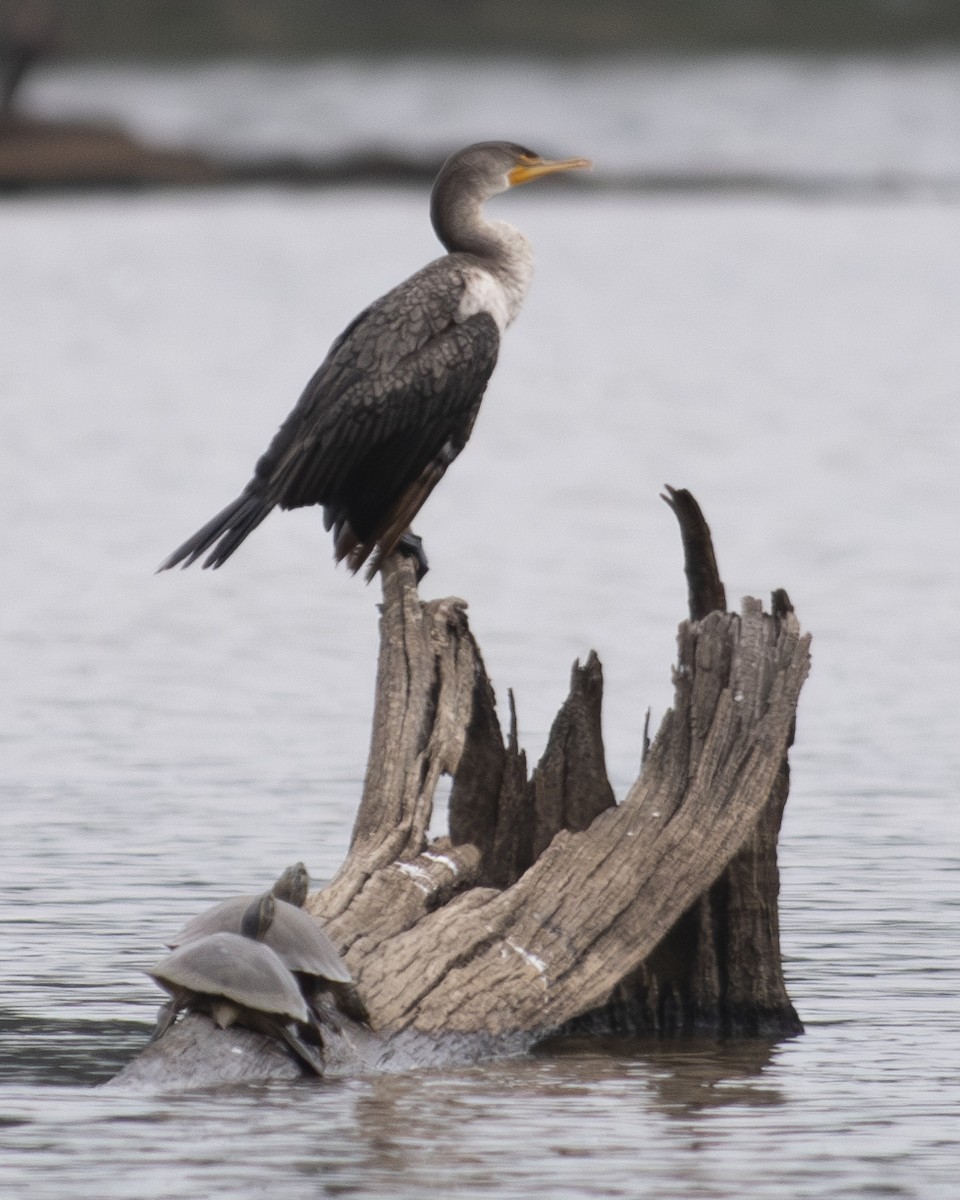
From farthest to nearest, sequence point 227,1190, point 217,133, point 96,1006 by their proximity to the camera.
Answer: point 217,133, point 96,1006, point 227,1190

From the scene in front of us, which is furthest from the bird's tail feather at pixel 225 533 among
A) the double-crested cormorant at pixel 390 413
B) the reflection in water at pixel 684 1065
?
the reflection in water at pixel 684 1065

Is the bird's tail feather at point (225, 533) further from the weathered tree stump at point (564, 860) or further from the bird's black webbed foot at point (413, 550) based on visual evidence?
the weathered tree stump at point (564, 860)

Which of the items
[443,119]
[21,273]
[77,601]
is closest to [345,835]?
[77,601]

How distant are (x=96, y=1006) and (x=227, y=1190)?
2.08m

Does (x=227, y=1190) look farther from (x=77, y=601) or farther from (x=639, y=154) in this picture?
(x=639, y=154)

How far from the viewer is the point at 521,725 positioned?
43.6 ft

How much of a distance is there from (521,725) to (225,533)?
4314mm

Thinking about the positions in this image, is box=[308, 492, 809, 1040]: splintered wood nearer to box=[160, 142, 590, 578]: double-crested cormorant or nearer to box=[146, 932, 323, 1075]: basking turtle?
box=[146, 932, 323, 1075]: basking turtle

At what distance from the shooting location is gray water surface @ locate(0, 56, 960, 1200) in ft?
Answer: 24.1

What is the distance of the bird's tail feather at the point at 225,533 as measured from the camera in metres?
8.98

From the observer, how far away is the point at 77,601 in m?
17.9

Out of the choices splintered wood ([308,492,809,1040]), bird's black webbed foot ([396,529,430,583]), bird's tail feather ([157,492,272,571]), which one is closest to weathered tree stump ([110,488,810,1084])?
splintered wood ([308,492,809,1040])

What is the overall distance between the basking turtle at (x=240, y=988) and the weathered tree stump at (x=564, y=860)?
0.08m

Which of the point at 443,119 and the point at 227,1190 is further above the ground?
the point at 443,119
